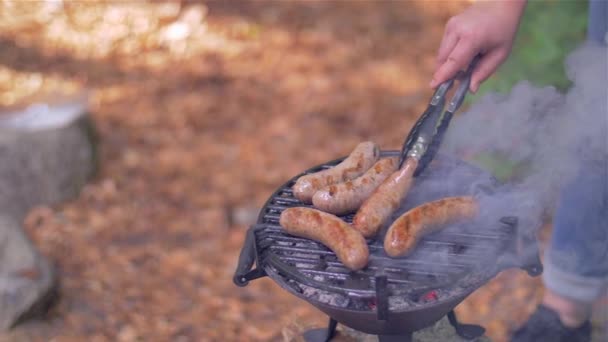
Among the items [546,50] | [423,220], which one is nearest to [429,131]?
[423,220]

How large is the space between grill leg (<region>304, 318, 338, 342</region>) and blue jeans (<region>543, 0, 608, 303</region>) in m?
1.54


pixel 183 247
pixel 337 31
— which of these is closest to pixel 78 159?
pixel 183 247

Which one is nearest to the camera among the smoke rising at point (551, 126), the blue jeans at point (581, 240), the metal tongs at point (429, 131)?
the metal tongs at point (429, 131)

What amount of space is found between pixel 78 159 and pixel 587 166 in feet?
14.1

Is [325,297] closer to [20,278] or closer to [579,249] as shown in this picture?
[579,249]

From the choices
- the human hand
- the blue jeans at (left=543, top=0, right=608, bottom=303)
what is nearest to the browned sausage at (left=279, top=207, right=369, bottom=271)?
the human hand

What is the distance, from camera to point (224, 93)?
718 centimetres

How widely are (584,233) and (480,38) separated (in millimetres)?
1428

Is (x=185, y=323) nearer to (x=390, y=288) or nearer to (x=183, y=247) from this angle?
(x=183, y=247)

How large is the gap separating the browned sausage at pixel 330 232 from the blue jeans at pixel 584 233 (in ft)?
5.32

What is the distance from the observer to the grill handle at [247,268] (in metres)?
2.51

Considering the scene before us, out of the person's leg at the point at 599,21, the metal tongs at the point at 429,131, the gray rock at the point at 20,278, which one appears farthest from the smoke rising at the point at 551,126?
the gray rock at the point at 20,278

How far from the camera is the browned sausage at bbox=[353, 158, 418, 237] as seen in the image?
97.2 inches

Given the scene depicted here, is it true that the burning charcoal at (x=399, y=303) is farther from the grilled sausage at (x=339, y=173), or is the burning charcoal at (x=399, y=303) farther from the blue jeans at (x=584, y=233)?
the blue jeans at (x=584, y=233)
